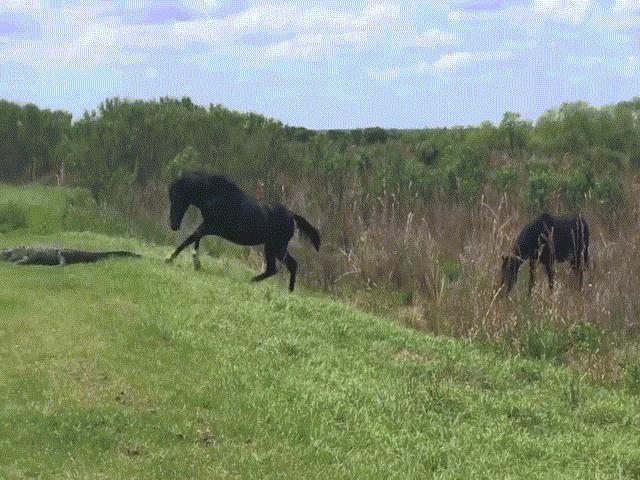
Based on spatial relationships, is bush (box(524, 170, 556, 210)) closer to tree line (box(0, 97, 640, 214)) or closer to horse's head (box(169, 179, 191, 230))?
tree line (box(0, 97, 640, 214))

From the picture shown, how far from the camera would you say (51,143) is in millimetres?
35688

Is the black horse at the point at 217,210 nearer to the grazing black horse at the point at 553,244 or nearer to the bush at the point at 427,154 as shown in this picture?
the grazing black horse at the point at 553,244

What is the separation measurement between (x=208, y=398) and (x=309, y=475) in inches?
66.3

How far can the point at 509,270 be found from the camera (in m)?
15.0

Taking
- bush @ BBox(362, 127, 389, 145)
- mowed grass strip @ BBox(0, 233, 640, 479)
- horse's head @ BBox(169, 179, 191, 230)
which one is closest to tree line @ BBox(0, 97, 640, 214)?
horse's head @ BBox(169, 179, 191, 230)

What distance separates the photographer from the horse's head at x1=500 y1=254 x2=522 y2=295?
47.7 feet

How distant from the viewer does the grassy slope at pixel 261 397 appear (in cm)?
731

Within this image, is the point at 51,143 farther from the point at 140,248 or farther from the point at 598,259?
the point at 598,259

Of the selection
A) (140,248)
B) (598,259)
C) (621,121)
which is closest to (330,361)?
(140,248)

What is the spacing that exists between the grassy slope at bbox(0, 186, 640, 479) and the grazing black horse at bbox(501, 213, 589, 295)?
397 cm

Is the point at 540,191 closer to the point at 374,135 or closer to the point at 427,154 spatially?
the point at 427,154

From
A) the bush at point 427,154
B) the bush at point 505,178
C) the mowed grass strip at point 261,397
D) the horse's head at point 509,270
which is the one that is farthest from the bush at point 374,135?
the mowed grass strip at point 261,397

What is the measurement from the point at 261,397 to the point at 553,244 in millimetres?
8090

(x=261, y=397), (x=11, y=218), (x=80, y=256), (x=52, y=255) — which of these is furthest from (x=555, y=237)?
(x=11, y=218)
